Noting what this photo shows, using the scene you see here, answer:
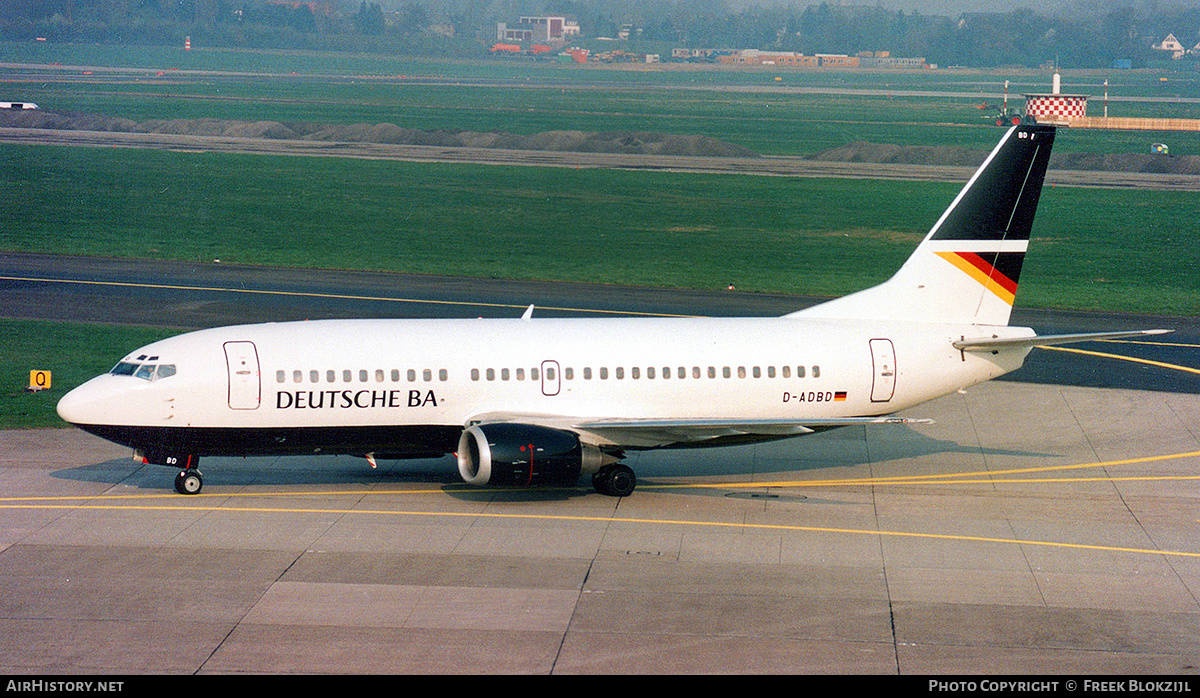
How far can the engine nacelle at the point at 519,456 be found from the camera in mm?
28781

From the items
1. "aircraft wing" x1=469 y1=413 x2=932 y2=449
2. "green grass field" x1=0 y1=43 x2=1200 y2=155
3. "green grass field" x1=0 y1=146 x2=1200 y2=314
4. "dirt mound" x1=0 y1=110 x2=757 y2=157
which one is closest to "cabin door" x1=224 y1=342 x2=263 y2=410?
"aircraft wing" x1=469 y1=413 x2=932 y2=449

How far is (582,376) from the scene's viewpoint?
3105 centimetres

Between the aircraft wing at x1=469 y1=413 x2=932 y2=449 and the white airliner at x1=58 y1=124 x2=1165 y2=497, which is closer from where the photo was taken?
the white airliner at x1=58 y1=124 x2=1165 y2=497

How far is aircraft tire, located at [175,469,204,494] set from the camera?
100 feet

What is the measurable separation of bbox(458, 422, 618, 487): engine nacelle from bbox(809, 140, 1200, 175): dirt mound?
8934 cm

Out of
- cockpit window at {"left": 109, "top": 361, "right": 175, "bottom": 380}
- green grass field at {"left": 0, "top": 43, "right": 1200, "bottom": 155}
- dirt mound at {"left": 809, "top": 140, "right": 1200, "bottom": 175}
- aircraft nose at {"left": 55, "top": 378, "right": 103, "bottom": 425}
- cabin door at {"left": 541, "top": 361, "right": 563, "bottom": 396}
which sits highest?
green grass field at {"left": 0, "top": 43, "right": 1200, "bottom": 155}

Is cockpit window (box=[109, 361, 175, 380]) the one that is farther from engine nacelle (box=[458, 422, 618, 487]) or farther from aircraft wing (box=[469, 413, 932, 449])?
aircraft wing (box=[469, 413, 932, 449])

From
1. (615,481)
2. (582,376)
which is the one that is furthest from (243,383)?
(615,481)

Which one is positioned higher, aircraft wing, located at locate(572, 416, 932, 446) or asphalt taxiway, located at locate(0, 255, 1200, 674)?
aircraft wing, located at locate(572, 416, 932, 446)

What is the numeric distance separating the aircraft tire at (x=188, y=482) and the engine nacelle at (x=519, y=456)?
22.4ft

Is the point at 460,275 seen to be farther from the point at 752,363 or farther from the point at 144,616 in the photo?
the point at 144,616

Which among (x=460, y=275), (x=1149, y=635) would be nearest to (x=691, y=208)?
(x=460, y=275)

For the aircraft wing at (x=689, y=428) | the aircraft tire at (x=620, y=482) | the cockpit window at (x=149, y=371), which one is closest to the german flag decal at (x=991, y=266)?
the aircraft wing at (x=689, y=428)

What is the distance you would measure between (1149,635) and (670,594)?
8777 mm
